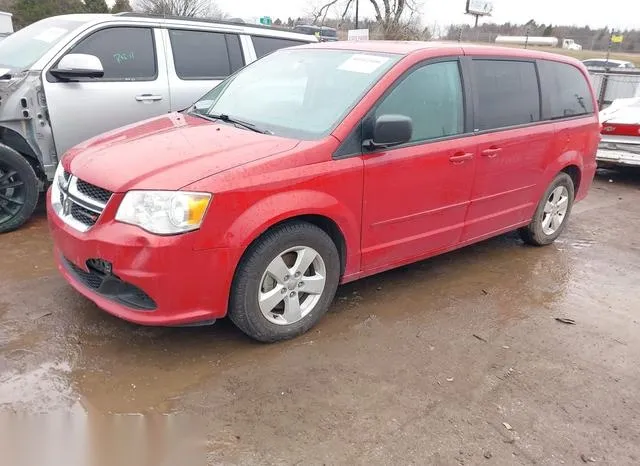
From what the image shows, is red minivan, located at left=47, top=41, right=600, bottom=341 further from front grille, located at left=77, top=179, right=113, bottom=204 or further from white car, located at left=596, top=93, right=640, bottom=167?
white car, located at left=596, top=93, right=640, bottom=167

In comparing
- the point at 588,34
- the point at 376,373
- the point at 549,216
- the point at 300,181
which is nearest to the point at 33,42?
the point at 300,181

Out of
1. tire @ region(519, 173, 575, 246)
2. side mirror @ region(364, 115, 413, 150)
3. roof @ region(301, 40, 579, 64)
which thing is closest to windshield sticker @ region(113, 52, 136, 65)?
roof @ region(301, 40, 579, 64)

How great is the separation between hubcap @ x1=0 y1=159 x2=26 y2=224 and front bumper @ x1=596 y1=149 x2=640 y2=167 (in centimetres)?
761

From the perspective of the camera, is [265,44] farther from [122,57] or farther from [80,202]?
[80,202]

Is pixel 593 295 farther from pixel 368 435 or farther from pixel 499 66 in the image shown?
pixel 368 435

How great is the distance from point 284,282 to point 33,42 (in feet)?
12.5

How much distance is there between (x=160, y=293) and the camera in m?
2.95

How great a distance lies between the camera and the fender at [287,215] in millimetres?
3027

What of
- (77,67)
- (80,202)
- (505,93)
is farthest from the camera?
(77,67)

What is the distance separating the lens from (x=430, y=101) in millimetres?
3945

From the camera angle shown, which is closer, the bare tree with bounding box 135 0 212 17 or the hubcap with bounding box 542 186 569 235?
the hubcap with bounding box 542 186 569 235

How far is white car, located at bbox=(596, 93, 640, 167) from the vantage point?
26.9ft

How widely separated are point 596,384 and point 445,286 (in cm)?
143

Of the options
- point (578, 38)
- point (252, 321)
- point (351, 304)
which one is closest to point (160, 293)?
point (252, 321)
